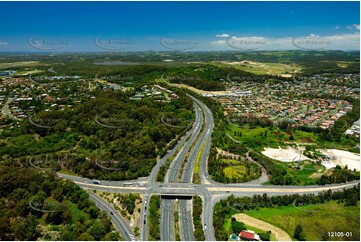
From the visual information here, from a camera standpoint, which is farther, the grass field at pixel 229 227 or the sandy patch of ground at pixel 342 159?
the sandy patch of ground at pixel 342 159

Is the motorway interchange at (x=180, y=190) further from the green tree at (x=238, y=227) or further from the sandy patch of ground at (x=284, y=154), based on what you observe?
the sandy patch of ground at (x=284, y=154)

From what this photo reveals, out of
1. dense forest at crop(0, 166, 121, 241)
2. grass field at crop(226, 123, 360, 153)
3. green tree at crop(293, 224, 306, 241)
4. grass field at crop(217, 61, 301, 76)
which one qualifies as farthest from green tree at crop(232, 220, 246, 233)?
grass field at crop(217, 61, 301, 76)

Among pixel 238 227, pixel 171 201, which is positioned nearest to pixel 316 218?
pixel 238 227

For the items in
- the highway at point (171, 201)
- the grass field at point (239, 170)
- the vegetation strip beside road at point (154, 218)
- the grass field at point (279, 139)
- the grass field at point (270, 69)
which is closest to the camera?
the vegetation strip beside road at point (154, 218)

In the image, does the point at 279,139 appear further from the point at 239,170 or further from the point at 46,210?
the point at 46,210

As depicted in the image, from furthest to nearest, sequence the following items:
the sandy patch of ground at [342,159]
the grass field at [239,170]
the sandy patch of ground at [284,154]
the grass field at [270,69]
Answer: the grass field at [270,69]
the sandy patch of ground at [284,154]
the sandy patch of ground at [342,159]
the grass field at [239,170]

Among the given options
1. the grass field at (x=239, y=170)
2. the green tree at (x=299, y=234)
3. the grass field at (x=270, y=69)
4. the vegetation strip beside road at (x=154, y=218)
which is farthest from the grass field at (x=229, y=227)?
the grass field at (x=270, y=69)
